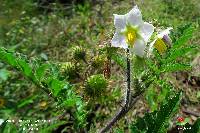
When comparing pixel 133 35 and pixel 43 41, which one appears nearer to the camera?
pixel 133 35

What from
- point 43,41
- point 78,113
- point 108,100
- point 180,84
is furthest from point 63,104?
point 43,41

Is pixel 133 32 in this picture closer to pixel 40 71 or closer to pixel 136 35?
pixel 136 35

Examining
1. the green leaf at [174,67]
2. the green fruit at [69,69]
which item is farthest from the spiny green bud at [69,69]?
the green leaf at [174,67]

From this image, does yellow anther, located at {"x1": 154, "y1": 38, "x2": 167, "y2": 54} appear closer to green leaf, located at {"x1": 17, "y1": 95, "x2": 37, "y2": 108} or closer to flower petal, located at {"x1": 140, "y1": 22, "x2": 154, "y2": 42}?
flower petal, located at {"x1": 140, "y1": 22, "x2": 154, "y2": 42}

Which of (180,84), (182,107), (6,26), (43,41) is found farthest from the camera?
(6,26)

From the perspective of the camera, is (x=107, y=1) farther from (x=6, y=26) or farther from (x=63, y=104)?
(x=63, y=104)

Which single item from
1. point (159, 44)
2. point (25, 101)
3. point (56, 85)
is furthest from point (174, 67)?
point (25, 101)

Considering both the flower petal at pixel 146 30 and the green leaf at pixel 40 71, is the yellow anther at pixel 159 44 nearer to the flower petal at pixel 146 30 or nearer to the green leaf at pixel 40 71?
the flower petal at pixel 146 30

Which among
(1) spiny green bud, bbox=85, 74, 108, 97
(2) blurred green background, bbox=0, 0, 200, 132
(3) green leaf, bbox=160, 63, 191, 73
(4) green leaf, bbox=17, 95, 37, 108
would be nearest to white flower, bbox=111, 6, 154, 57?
(3) green leaf, bbox=160, 63, 191, 73
